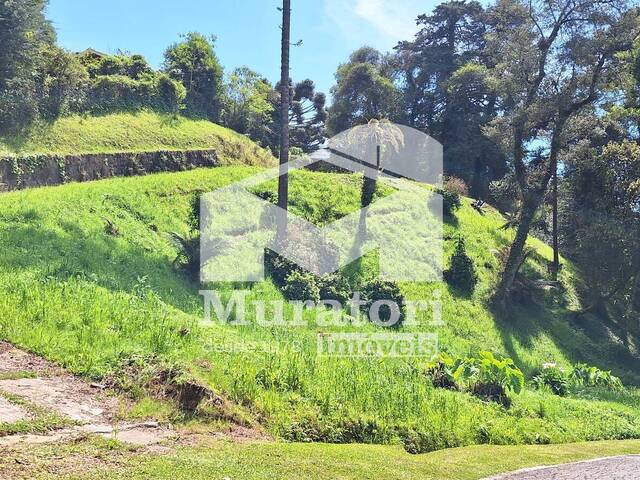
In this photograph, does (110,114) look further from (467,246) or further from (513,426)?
(513,426)

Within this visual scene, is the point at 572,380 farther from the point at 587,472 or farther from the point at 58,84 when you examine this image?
the point at 58,84

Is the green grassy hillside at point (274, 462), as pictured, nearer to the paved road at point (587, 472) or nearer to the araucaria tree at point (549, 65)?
the paved road at point (587, 472)

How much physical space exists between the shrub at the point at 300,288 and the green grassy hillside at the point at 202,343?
497 mm

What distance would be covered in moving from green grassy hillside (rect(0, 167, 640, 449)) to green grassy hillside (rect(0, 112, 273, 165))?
160 inches

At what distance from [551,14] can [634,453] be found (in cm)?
1602

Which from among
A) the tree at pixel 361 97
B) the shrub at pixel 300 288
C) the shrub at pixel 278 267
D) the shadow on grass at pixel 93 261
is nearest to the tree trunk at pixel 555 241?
the tree at pixel 361 97

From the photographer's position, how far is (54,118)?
867 inches

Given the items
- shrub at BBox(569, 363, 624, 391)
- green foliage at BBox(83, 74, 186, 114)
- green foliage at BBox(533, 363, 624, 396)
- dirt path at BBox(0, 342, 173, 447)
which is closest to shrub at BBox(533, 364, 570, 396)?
green foliage at BBox(533, 363, 624, 396)

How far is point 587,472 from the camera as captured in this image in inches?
283

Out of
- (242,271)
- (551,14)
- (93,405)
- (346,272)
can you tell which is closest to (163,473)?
(93,405)

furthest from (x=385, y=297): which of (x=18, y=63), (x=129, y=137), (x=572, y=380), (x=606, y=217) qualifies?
(x=18, y=63)

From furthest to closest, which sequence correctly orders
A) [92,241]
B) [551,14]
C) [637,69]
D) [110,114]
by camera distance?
[110,114] → [551,14] → [637,69] → [92,241]

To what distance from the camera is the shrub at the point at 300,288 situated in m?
15.0

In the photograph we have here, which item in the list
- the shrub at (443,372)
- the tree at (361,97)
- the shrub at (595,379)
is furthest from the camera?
the tree at (361,97)
